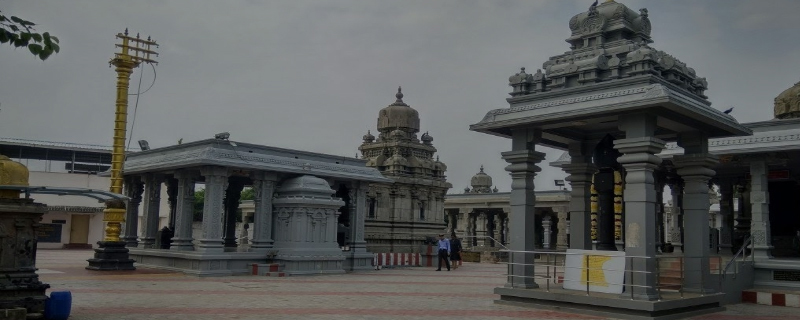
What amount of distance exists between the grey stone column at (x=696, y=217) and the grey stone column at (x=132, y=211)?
19200 millimetres

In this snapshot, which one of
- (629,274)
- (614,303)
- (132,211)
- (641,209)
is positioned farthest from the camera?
(132,211)

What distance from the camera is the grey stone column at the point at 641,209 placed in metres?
11.3

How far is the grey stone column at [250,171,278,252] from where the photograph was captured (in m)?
21.4

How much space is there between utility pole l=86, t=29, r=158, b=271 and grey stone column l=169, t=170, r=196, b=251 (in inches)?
59.7

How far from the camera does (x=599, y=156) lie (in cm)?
1422

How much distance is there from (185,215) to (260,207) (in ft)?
7.69

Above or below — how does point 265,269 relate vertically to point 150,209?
below

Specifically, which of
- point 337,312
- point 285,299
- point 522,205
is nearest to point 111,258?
point 285,299

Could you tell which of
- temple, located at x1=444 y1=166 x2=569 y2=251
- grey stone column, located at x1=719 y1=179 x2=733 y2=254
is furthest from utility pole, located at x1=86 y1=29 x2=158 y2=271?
temple, located at x1=444 y1=166 x2=569 y2=251

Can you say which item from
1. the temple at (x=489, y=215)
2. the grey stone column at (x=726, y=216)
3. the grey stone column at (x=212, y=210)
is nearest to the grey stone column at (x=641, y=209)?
the grey stone column at (x=726, y=216)

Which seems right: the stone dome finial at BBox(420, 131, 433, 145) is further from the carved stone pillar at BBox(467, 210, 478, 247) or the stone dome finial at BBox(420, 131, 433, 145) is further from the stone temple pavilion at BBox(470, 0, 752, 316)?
the stone temple pavilion at BBox(470, 0, 752, 316)

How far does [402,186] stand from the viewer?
32719 mm

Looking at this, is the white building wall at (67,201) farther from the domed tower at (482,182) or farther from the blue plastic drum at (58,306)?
the blue plastic drum at (58,306)

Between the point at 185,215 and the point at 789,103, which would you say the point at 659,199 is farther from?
the point at 185,215
